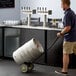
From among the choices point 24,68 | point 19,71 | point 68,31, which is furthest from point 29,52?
point 68,31

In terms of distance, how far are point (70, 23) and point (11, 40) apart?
189 centimetres

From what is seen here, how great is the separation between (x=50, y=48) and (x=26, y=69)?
0.80 m

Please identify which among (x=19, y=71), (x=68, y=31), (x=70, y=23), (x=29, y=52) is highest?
(x=70, y=23)

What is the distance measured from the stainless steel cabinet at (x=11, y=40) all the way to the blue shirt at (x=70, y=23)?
1550 millimetres

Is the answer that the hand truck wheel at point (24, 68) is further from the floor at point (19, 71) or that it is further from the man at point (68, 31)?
the man at point (68, 31)

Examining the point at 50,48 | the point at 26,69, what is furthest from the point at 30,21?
the point at 26,69

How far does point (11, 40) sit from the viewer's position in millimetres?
5906

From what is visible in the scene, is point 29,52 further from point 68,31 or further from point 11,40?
point 11,40

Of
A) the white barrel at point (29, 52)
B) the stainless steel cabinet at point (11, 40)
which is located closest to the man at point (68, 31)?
the white barrel at point (29, 52)

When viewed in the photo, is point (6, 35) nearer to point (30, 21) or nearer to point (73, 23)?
point (30, 21)

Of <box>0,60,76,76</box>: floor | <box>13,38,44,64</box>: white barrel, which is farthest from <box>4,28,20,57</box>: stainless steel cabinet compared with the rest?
<box>13,38,44,64</box>: white barrel

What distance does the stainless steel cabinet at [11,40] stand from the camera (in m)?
5.82

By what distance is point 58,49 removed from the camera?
5.28 metres

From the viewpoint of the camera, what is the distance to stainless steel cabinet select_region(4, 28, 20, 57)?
19.1ft
